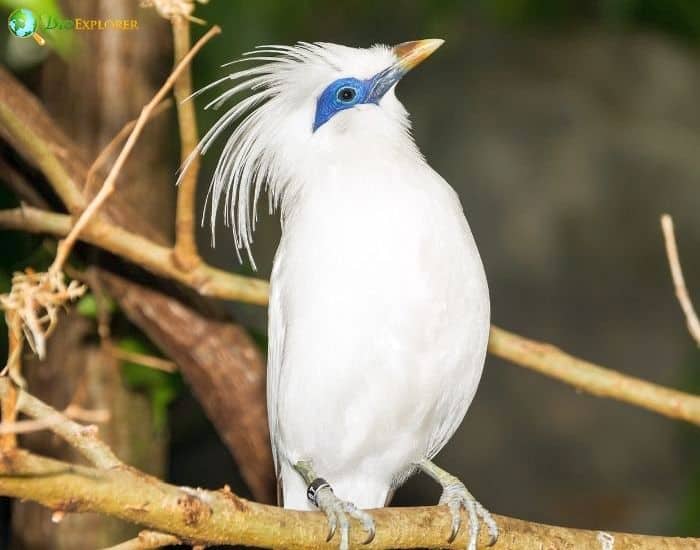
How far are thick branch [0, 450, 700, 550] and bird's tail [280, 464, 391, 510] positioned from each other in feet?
2.43

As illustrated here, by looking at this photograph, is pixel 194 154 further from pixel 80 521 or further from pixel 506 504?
pixel 506 504

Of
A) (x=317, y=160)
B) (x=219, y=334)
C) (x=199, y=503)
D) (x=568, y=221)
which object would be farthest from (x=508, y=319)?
(x=199, y=503)

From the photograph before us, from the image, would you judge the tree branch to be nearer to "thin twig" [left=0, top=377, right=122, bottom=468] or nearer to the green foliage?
"thin twig" [left=0, top=377, right=122, bottom=468]

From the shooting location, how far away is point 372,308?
98.4 inches

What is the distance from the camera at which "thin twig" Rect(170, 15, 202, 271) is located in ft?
7.89

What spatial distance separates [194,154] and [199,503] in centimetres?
104

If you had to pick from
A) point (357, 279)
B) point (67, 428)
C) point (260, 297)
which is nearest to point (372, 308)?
point (357, 279)

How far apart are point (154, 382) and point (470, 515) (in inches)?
62.4

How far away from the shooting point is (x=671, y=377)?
303 inches

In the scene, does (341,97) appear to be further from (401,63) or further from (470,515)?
(470,515)

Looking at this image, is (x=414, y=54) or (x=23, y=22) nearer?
(x=23, y=22)

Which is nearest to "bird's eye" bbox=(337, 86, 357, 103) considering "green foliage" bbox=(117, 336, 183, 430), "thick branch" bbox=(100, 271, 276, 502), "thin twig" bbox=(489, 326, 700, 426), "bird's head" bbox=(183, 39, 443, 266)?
"bird's head" bbox=(183, 39, 443, 266)

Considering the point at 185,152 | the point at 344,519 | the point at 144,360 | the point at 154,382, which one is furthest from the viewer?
the point at 154,382

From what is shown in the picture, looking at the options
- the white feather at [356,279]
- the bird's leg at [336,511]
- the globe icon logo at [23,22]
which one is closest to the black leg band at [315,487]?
the bird's leg at [336,511]
